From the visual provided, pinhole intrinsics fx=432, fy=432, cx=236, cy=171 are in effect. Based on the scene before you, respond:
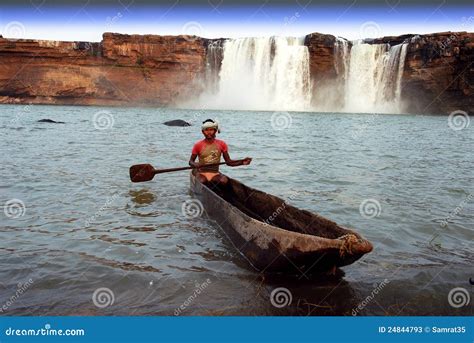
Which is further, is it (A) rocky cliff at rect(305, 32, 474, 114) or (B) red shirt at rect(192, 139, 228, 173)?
(A) rocky cliff at rect(305, 32, 474, 114)

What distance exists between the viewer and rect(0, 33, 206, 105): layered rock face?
6044 cm

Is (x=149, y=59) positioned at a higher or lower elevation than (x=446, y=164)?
higher

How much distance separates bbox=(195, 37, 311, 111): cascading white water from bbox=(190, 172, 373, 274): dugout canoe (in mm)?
52204

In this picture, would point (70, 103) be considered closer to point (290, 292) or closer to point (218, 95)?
point (218, 95)

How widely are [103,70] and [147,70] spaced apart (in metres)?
6.37

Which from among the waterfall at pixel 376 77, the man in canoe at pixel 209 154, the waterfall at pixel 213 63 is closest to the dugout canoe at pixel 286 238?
the man in canoe at pixel 209 154

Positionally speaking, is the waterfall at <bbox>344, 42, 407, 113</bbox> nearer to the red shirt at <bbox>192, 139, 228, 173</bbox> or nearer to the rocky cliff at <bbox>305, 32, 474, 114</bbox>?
the rocky cliff at <bbox>305, 32, 474, 114</bbox>

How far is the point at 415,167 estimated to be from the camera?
13984 millimetres

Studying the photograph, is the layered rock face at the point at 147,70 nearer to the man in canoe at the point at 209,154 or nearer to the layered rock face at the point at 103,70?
the layered rock face at the point at 103,70

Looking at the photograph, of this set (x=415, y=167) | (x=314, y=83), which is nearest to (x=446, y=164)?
(x=415, y=167)

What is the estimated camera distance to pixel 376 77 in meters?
55.2

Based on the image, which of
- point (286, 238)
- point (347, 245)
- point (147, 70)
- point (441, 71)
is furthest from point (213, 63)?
point (347, 245)

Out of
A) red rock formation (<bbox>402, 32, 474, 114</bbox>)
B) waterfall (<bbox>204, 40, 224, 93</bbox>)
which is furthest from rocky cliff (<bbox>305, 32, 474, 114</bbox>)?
waterfall (<bbox>204, 40, 224, 93</bbox>)

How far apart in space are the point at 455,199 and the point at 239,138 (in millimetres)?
13855
